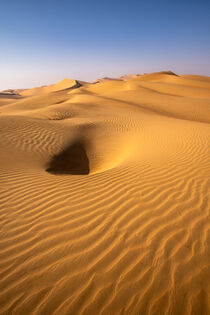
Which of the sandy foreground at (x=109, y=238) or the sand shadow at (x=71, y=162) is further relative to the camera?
the sand shadow at (x=71, y=162)

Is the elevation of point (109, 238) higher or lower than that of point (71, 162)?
higher

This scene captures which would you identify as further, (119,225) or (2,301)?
(119,225)

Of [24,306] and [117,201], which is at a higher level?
[117,201]

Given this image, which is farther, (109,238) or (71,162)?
(71,162)

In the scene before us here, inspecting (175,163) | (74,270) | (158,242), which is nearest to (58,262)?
(74,270)

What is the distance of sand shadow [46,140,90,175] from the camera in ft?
16.3

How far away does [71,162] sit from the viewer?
5.66 metres

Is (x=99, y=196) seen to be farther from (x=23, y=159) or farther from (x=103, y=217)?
(x=23, y=159)

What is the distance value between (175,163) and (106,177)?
196cm

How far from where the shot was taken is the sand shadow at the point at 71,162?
16.3 feet

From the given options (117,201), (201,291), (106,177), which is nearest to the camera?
(201,291)

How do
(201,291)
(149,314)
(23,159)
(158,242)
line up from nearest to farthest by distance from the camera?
(149,314) → (201,291) → (158,242) → (23,159)

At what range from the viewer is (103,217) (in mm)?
2514

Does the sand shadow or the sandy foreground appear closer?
the sandy foreground
